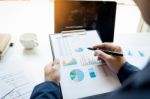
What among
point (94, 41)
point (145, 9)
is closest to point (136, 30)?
point (94, 41)

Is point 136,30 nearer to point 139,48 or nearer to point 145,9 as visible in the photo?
point 139,48

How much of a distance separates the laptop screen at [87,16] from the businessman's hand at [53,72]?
0.28m

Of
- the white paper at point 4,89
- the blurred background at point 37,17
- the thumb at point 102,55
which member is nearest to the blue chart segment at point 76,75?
the thumb at point 102,55

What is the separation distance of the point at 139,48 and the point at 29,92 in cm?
61

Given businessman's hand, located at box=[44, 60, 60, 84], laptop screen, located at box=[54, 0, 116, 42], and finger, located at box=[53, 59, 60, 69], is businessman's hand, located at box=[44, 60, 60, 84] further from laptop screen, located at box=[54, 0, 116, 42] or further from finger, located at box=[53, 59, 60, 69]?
laptop screen, located at box=[54, 0, 116, 42]

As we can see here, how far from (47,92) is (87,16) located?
50cm

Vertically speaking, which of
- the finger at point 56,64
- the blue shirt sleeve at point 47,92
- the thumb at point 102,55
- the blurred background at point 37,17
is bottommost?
the blue shirt sleeve at point 47,92

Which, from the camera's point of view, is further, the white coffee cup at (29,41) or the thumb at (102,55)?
the white coffee cup at (29,41)

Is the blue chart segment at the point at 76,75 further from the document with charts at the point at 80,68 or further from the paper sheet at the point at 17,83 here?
the paper sheet at the point at 17,83

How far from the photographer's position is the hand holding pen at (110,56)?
90cm

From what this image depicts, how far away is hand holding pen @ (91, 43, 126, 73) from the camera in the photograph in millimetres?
904

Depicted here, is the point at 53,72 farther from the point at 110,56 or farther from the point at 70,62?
the point at 110,56

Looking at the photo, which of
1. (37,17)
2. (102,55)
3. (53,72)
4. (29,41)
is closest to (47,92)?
(53,72)

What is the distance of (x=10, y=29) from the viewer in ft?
4.13
